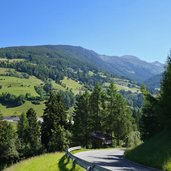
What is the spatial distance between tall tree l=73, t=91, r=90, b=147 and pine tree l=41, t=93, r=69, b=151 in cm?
274

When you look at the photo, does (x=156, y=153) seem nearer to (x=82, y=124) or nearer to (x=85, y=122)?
(x=82, y=124)

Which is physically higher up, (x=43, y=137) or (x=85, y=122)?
(x=85, y=122)

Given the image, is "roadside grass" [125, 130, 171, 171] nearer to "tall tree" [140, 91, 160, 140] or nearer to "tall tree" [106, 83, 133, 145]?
"tall tree" [140, 91, 160, 140]

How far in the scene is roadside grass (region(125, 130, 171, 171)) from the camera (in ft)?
85.4

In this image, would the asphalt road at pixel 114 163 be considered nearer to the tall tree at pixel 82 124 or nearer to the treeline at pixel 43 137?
the treeline at pixel 43 137

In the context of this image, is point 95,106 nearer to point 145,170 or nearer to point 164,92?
point 164,92

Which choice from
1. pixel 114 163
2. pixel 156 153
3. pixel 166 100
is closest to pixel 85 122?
pixel 166 100

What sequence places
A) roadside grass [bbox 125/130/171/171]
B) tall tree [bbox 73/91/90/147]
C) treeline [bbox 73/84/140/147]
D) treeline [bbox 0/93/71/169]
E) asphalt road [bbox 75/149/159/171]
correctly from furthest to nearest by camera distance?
tall tree [bbox 73/91/90/147] → treeline [bbox 73/84/140/147] → treeline [bbox 0/93/71/169] → asphalt road [bbox 75/149/159/171] → roadside grass [bbox 125/130/171/171]

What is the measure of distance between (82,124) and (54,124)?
639cm

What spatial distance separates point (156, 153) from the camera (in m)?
29.8

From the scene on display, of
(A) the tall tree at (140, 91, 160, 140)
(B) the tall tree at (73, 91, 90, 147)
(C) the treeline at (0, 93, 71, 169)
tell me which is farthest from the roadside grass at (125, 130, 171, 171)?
(B) the tall tree at (73, 91, 90, 147)

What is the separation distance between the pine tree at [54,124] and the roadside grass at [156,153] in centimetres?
3558

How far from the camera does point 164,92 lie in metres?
34.6

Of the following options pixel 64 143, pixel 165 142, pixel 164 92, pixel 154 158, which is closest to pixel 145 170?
pixel 154 158
